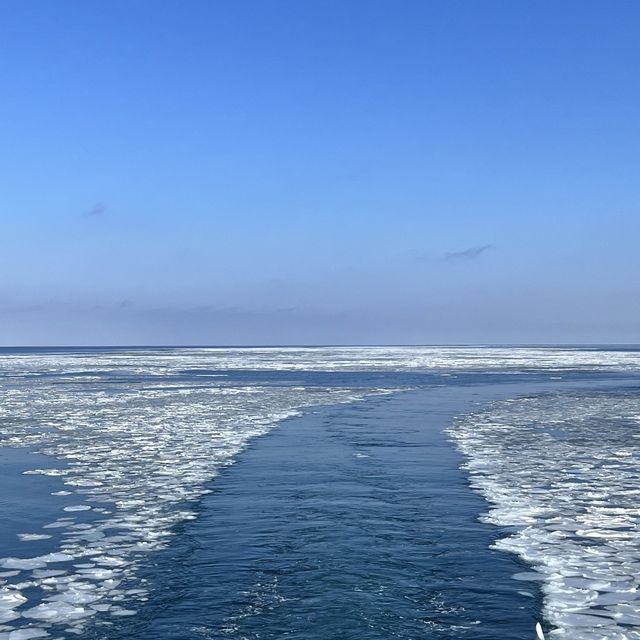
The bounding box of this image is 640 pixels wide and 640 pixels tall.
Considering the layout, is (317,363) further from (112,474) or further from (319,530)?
(319,530)

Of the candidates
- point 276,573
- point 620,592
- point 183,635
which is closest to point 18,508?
point 276,573

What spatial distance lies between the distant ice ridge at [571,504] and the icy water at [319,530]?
0.04 meters

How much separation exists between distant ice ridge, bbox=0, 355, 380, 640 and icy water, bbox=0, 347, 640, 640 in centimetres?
4

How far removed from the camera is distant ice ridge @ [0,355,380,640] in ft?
22.7

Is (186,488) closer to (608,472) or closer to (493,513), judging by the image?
(493,513)

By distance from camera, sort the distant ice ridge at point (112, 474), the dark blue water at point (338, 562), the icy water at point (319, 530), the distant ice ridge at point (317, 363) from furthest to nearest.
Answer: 1. the distant ice ridge at point (317, 363)
2. the distant ice ridge at point (112, 474)
3. the icy water at point (319, 530)
4. the dark blue water at point (338, 562)

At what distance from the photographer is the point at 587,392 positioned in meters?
32.4

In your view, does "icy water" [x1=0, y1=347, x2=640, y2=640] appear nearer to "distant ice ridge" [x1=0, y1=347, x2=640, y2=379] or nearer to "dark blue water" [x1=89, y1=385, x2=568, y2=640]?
"dark blue water" [x1=89, y1=385, x2=568, y2=640]

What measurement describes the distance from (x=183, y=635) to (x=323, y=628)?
114cm

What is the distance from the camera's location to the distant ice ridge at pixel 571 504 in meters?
6.80

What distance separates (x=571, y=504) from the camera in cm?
1079

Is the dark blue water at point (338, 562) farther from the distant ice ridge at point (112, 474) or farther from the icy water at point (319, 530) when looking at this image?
the distant ice ridge at point (112, 474)

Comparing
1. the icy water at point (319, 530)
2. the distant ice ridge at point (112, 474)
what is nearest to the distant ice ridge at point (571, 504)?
the icy water at point (319, 530)

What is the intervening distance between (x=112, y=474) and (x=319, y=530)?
17.8ft
